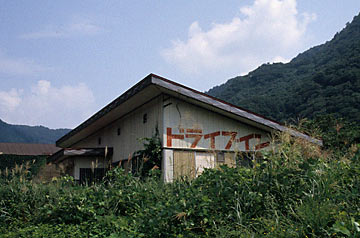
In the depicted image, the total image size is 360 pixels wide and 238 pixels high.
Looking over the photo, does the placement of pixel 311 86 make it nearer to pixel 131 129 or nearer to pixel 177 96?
pixel 131 129

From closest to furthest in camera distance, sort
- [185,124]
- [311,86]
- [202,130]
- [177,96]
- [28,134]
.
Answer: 1. [177,96]
2. [185,124]
3. [202,130]
4. [311,86]
5. [28,134]

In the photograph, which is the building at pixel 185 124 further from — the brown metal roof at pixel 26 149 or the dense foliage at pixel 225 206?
the brown metal roof at pixel 26 149

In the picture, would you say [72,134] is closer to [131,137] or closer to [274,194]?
[131,137]

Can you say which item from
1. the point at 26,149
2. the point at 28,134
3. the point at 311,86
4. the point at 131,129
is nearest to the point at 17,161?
the point at 26,149

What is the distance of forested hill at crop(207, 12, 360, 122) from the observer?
31297 millimetres

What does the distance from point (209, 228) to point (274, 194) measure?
105 centimetres

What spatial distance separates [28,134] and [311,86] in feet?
211

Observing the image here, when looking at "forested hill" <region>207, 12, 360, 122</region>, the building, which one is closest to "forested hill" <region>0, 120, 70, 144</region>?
"forested hill" <region>207, 12, 360, 122</region>

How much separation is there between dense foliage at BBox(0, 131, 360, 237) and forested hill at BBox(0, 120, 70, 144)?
242 feet

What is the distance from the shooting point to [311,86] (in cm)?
3450

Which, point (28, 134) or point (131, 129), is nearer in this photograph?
point (131, 129)

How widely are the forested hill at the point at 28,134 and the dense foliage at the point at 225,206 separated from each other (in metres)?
73.7

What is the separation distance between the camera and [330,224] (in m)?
4.39

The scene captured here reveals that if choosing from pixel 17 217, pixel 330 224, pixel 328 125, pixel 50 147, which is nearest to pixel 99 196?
pixel 17 217
